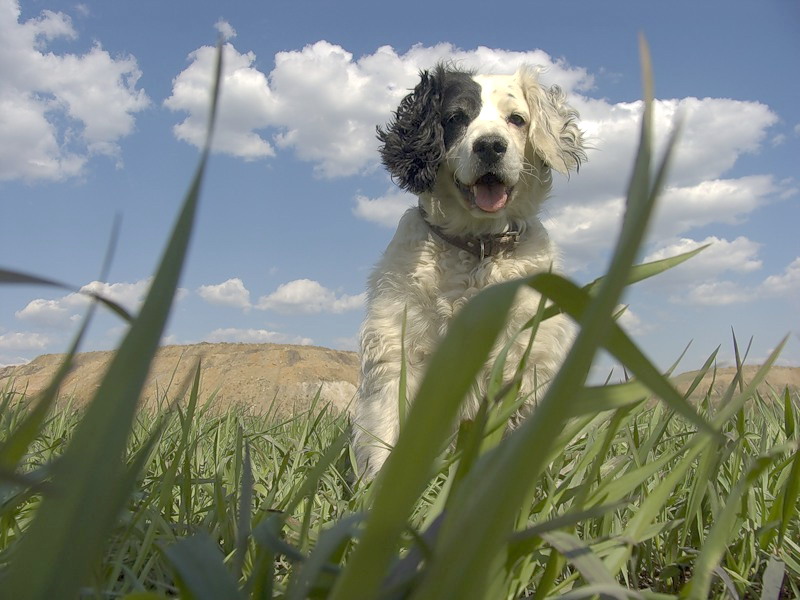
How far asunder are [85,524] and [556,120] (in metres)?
3.80

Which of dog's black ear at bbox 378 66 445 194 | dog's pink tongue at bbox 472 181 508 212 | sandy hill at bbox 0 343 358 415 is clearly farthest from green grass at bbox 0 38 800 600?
sandy hill at bbox 0 343 358 415

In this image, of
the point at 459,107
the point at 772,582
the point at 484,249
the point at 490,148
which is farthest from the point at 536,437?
the point at 459,107

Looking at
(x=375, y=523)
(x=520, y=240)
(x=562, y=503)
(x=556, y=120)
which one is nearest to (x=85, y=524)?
(x=375, y=523)

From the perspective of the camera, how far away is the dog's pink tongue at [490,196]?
3.42 m

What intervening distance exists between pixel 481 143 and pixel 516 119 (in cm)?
49

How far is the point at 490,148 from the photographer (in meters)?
3.37

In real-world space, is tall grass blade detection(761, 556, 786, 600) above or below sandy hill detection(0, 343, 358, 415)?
below

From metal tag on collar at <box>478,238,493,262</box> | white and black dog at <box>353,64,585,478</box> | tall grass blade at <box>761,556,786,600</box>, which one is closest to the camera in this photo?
tall grass blade at <box>761,556,786,600</box>

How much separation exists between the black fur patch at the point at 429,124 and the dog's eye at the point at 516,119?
186mm

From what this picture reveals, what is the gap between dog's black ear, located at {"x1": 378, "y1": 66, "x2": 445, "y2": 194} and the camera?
3691mm

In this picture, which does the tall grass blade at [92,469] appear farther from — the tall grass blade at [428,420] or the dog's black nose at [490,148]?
the dog's black nose at [490,148]

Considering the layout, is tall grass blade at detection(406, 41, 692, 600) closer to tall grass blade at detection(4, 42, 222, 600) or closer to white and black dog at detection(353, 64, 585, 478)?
tall grass blade at detection(4, 42, 222, 600)

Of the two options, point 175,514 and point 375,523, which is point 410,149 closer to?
point 175,514

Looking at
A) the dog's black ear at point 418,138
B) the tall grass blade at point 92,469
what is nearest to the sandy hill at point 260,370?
the dog's black ear at point 418,138
